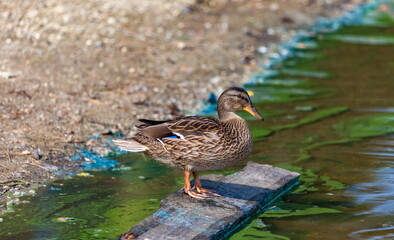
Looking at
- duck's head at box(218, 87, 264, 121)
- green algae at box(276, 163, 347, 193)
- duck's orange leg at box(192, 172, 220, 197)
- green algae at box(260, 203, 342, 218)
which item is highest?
duck's head at box(218, 87, 264, 121)

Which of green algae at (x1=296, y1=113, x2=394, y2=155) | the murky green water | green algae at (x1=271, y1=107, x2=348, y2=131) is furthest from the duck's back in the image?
green algae at (x1=271, y1=107, x2=348, y2=131)

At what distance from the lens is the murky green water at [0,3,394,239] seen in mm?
6703

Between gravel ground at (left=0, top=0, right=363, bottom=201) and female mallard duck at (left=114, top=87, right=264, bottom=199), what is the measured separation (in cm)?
133

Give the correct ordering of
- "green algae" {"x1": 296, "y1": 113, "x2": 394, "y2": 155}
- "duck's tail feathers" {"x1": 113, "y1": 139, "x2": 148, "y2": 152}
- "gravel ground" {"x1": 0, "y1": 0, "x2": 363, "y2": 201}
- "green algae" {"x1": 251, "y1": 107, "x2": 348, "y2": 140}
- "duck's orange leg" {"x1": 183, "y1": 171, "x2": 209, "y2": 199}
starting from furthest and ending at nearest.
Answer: "green algae" {"x1": 251, "y1": 107, "x2": 348, "y2": 140} → "green algae" {"x1": 296, "y1": 113, "x2": 394, "y2": 155} → "gravel ground" {"x1": 0, "y1": 0, "x2": 363, "y2": 201} → "duck's tail feathers" {"x1": 113, "y1": 139, "x2": 148, "y2": 152} → "duck's orange leg" {"x1": 183, "y1": 171, "x2": 209, "y2": 199}

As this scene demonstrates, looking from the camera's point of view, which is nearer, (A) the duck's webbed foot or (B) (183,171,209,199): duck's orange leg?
(B) (183,171,209,199): duck's orange leg

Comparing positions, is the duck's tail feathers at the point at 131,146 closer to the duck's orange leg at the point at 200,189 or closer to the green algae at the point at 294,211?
the duck's orange leg at the point at 200,189

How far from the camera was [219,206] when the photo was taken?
6844 mm

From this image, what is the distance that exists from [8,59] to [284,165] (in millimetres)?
4793

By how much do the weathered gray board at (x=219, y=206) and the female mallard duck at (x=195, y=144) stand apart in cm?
20

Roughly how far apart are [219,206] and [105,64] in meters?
5.52

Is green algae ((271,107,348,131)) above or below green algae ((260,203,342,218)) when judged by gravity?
above

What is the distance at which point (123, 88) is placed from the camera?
432 inches

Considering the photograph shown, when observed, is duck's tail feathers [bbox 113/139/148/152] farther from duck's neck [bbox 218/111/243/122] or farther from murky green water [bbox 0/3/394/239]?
duck's neck [bbox 218/111/243/122]

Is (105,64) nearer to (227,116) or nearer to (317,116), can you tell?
(317,116)
